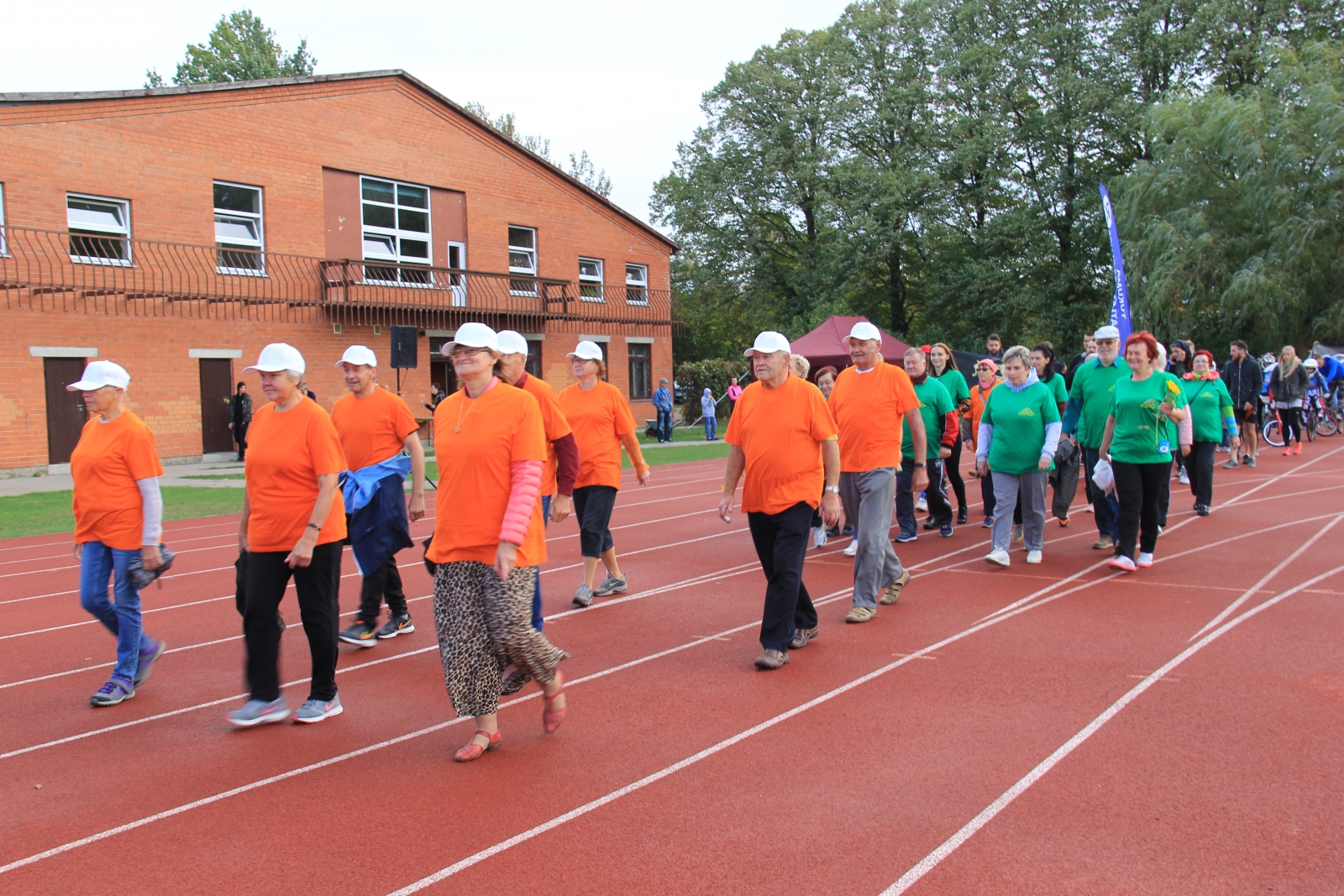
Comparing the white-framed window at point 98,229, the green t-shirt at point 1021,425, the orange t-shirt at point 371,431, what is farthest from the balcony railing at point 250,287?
the green t-shirt at point 1021,425

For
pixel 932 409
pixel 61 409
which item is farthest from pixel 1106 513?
pixel 61 409

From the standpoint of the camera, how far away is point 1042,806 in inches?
161

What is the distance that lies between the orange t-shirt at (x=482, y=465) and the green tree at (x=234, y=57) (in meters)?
59.8

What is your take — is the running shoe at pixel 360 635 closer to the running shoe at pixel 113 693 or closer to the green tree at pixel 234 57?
the running shoe at pixel 113 693

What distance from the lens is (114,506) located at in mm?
5750

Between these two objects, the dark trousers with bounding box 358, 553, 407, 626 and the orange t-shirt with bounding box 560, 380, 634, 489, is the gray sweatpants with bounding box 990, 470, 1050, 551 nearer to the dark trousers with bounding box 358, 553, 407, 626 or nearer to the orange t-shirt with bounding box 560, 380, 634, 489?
the orange t-shirt with bounding box 560, 380, 634, 489

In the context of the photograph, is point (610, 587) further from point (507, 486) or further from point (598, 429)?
point (507, 486)

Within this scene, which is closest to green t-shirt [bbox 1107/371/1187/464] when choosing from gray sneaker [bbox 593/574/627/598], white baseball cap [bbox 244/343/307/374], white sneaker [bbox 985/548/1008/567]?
white sneaker [bbox 985/548/1008/567]

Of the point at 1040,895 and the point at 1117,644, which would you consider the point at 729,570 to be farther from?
the point at 1040,895

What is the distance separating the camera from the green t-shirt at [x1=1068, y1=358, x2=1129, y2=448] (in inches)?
399

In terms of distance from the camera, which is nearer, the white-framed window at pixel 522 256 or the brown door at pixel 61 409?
the brown door at pixel 61 409

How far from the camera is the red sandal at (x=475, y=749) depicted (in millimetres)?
4785

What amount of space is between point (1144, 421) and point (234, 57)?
61346mm

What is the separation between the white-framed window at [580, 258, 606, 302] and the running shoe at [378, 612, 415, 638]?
2811cm
